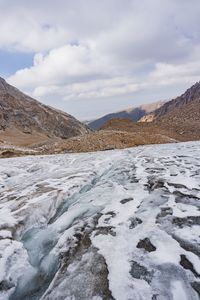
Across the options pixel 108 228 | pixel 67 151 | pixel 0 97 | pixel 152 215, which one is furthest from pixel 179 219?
pixel 0 97

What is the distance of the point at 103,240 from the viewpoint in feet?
19.8

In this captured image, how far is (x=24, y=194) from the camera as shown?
31.6 feet

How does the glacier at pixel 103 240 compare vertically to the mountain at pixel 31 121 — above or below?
below

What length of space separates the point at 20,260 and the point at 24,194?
3.90m

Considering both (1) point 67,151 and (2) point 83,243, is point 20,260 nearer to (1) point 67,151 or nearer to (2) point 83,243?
(2) point 83,243

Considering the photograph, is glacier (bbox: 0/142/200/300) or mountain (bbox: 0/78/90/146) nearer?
glacier (bbox: 0/142/200/300)

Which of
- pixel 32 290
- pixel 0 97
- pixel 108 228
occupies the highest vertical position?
pixel 0 97

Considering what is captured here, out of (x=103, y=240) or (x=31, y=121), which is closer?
(x=103, y=240)

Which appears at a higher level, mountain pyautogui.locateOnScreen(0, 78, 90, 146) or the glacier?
mountain pyautogui.locateOnScreen(0, 78, 90, 146)

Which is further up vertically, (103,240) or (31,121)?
(31,121)

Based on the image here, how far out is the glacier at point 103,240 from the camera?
4.71m

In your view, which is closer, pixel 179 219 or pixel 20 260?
pixel 20 260

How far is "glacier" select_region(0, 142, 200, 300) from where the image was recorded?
471 cm

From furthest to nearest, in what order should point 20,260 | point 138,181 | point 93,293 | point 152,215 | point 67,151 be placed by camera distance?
point 67,151 → point 138,181 → point 152,215 → point 20,260 → point 93,293
